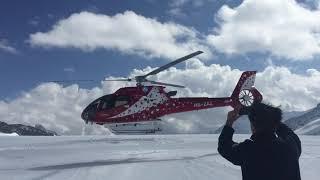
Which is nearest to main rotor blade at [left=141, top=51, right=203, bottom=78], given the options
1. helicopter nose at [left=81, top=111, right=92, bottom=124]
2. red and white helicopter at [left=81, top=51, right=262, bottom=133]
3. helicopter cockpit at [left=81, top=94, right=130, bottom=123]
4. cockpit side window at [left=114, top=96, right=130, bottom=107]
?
red and white helicopter at [left=81, top=51, right=262, bottom=133]

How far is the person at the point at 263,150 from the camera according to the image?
5.00 metres

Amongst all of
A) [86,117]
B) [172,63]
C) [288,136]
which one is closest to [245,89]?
[172,63]

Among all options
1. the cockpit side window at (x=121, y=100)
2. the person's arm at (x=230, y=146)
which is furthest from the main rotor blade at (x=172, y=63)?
the person's arm at (x=230, y=146)

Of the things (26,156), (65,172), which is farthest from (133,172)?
(26,156)

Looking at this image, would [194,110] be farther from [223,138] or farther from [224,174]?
[223,138]

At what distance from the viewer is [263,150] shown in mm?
5043

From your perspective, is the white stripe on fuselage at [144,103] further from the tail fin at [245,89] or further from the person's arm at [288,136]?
the person's arm at [288,136]

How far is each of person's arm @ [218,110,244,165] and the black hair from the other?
0.59ft

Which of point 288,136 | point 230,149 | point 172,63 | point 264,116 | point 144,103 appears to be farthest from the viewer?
point 144,103

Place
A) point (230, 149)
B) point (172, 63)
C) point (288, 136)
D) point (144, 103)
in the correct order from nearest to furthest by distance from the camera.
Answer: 1. point (230, 149)
2. point (288, 136)
3. point (172, 63)
4. point (144, 103)

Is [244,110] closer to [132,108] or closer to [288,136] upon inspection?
[288,136]

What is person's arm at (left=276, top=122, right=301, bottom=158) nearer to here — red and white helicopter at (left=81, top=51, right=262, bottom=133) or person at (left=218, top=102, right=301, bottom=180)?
person at (left=218, top=102, right=301, bottom=180)

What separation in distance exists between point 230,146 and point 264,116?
461 mm

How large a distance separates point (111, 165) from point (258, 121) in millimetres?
11400
